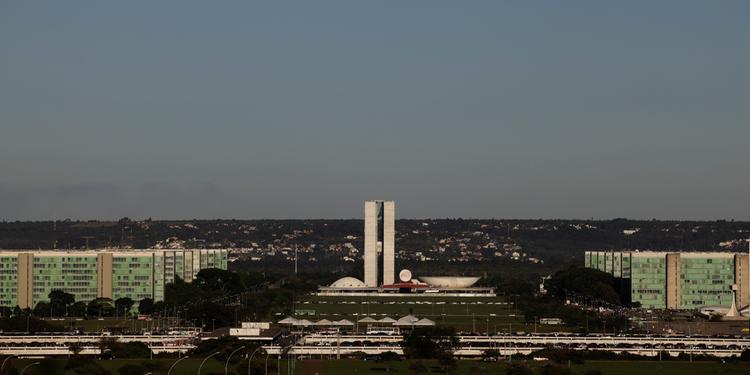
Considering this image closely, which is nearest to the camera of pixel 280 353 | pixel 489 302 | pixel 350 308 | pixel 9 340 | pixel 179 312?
pixel 280 353

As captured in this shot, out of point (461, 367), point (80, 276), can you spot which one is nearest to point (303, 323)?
point (461, 367)

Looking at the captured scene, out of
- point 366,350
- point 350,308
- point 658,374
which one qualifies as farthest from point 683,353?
point 350,308

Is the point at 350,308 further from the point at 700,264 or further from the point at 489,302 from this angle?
the point at 700,264

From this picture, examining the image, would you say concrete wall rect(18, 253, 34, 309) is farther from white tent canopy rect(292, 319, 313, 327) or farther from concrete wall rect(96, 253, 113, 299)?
white tent canopy rect(292, 319, 313, 327)

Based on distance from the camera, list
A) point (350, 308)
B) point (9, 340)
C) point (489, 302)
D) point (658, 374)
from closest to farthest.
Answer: point (658, 374), point (9, 340), point (350, 308), point (489, 302)

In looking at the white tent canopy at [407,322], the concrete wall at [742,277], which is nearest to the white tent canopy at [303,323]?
the white tent canopy at [407,322]

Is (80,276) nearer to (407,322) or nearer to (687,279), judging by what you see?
(407,322)
